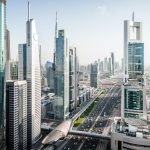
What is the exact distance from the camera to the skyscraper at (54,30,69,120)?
Result: 31.3 m

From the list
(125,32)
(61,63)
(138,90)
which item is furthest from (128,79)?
(61,63)

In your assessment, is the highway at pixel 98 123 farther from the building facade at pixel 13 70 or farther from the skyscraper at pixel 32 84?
the building facade at pixel 13 70

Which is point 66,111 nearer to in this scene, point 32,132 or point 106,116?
point 106,116

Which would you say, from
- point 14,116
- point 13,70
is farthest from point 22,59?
point 13,70

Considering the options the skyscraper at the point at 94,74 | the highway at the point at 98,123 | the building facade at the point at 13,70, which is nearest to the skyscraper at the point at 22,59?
the highway at the point at 98,123

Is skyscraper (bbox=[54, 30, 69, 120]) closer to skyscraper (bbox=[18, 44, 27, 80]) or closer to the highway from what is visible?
the highway

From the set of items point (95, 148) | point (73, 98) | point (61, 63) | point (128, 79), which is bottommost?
point (95, 148)

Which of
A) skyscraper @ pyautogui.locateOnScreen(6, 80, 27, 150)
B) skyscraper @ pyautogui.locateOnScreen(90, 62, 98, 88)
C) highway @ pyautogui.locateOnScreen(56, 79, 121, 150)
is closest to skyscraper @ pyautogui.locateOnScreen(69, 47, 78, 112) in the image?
highway @ pyautogui.locateOnScreen(56, 79, 121, 150)

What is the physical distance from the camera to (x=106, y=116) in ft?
108

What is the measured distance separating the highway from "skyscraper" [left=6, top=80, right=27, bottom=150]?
12.6 ft

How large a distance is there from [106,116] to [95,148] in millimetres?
11567

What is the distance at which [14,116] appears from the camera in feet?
65.0

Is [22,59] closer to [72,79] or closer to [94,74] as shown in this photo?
[72,79]

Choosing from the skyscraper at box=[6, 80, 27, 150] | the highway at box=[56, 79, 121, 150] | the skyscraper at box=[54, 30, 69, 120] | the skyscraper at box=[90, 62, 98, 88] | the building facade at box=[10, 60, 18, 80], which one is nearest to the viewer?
the skyscraper at box=[6, 80, 27, 150]
